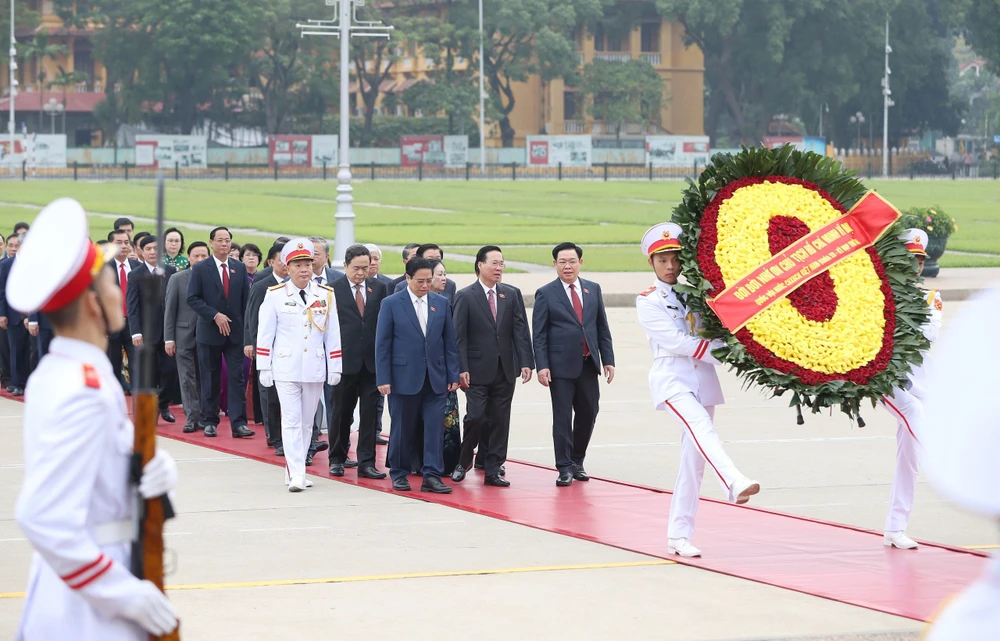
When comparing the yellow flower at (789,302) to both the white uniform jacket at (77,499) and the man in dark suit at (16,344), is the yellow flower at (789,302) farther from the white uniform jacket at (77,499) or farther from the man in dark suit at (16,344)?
the man in dark suit at (16,344)

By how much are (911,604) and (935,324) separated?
197 cm

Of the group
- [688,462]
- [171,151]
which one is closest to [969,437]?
[688,462]

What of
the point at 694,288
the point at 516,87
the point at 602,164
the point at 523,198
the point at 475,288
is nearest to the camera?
the point at 694,288

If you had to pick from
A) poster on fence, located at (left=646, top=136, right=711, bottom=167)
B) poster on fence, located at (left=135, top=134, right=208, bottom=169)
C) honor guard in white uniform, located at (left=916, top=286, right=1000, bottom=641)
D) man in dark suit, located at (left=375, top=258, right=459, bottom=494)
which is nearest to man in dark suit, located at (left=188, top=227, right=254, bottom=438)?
man in dark suit, located at (left=375, top=258, right=459, bottom=494)

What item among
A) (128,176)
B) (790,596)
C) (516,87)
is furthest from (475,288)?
(516,87)

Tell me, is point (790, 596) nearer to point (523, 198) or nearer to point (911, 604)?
point (911, 604)

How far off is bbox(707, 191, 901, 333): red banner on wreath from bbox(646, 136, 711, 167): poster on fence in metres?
70.1

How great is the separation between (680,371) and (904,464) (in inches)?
56.4

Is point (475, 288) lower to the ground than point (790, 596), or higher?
higher

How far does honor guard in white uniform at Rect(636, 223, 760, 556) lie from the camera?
26.9 feet

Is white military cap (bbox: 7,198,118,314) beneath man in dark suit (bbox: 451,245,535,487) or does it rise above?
above

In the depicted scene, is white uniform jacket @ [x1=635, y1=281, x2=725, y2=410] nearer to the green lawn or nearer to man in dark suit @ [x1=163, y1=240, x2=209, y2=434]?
man in dark suit @ [x1=163, y1=240, x2=209, y2=434]

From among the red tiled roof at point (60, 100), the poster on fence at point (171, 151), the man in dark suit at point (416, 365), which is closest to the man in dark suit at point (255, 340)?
the man in dark suit at point (416, 365)

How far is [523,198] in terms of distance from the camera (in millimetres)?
55000
